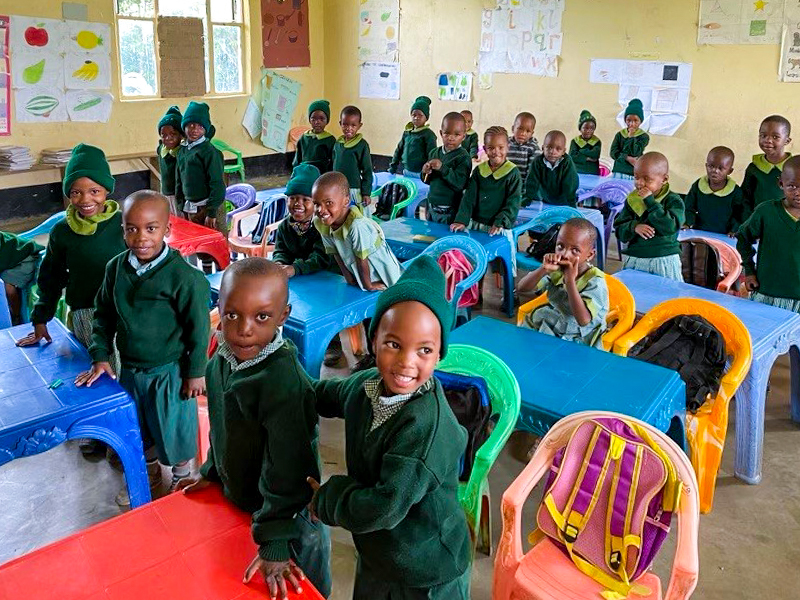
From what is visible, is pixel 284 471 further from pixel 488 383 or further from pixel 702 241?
pixel 702 241

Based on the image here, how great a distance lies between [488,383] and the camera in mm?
2295

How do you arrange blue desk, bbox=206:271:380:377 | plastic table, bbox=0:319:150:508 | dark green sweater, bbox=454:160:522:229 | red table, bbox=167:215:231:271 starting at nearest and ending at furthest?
plastic table, bbox=0:319:150:508
blue desk, bbox=206:271:380:377
red table, bbox=167:215:231:271
dark green sweater, bbox=454:160:522:229

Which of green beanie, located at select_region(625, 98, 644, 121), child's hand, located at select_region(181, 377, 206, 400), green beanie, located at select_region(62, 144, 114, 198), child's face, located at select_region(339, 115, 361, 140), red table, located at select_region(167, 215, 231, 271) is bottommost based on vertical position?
child's hand, located at select_region(181, 377, 206, 400)

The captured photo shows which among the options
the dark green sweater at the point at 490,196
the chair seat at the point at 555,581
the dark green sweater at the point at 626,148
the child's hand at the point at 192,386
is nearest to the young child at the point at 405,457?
the chair seat at the point at 555,581

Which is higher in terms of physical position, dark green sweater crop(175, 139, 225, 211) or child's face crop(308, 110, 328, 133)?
child's face crop(308, 110, 328, 133)

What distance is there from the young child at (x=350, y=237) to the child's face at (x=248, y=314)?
1702mm

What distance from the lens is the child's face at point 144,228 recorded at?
242 cm

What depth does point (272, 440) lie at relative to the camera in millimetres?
1529

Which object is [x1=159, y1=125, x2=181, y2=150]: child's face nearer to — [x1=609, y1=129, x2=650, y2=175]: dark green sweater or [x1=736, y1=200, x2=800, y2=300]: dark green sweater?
[x1=736, y1=200, x2=800, y2=300]: dark green sweater

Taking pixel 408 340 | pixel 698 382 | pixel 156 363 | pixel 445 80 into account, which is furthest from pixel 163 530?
pixel 445 80

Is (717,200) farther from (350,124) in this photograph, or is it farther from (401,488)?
(401,488)

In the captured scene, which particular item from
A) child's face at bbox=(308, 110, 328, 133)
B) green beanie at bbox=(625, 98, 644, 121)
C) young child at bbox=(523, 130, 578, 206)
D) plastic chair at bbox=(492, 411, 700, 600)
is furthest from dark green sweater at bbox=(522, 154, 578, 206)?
plastic chair at bbox=(492, 411, 700, 600)

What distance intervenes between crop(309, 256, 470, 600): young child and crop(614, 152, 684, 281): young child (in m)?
2.79

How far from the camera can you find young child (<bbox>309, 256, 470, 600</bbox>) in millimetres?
1401
